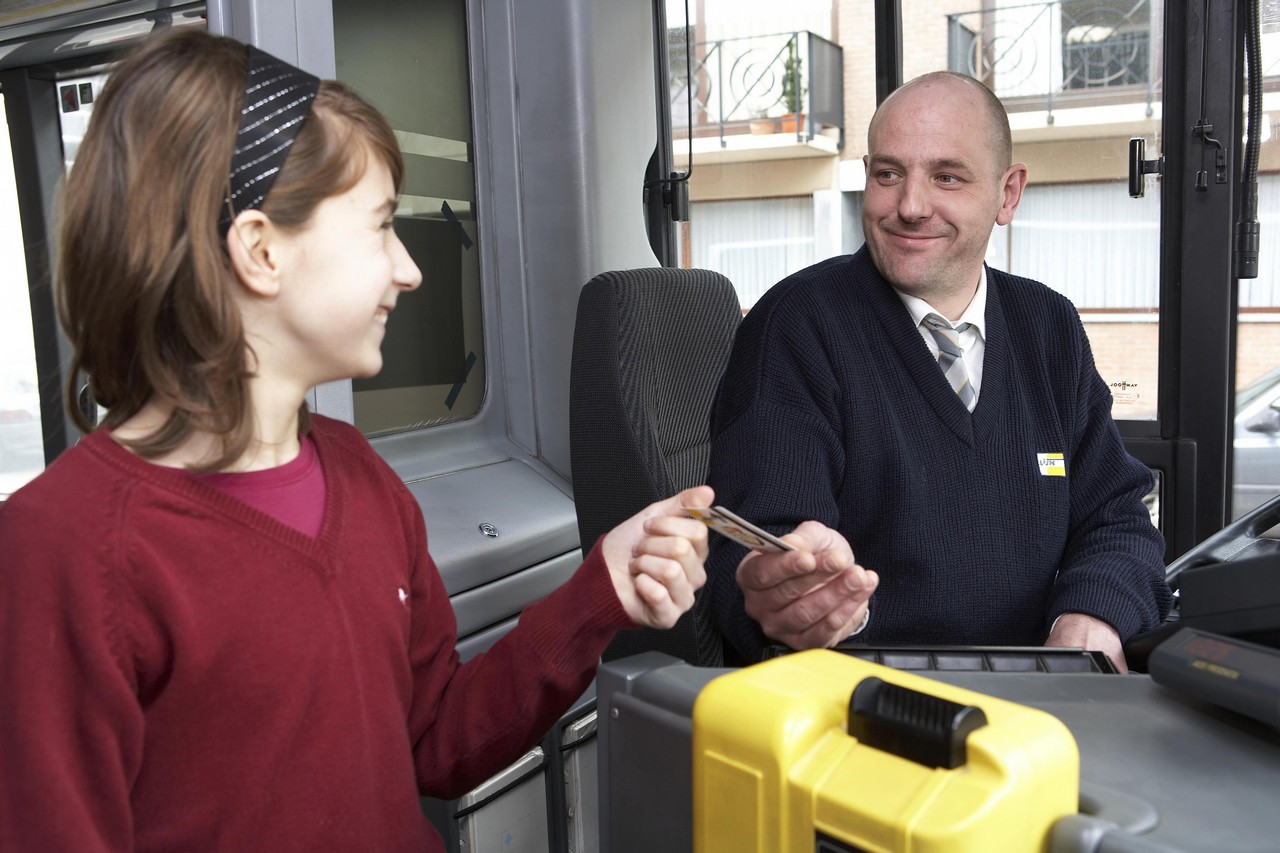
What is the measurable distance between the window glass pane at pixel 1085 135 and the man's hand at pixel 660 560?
1.83 metres

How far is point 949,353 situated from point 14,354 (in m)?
1.32

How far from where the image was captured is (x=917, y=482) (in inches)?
61.1

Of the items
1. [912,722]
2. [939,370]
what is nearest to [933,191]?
[939,370]

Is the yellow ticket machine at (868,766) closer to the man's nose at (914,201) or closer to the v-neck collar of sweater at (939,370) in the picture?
the v-neck collar of sweater at (939,370)

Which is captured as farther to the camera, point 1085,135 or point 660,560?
point 1085,135

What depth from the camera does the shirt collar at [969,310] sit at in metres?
1.65

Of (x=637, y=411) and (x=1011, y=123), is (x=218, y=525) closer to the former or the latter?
(x=637, y=411)

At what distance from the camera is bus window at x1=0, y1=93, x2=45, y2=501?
1.54 metres

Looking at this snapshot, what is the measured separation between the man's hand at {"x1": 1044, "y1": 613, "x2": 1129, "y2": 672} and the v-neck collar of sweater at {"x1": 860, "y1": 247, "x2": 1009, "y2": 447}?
0.27 metres

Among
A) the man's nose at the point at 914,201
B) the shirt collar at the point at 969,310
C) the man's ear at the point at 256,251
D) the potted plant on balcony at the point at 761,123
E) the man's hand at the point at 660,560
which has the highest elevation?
the potted plant on balcony at the point at 761,123

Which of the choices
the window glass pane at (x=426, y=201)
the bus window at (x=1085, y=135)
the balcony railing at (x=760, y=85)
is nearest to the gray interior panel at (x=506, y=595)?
the window glass pane at (x=426, y=201)

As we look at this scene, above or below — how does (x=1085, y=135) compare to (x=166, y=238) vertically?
above

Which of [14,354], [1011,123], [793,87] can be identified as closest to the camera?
[14,354]

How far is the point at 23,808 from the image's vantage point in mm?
793
